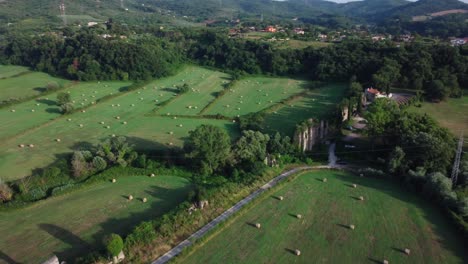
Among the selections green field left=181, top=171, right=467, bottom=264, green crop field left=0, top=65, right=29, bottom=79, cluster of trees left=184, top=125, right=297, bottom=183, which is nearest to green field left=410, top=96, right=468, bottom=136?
green field left=181, top=171, right=467, bottom=264

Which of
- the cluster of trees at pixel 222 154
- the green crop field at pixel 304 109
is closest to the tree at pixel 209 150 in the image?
the cluster of trees at pixel 222 154

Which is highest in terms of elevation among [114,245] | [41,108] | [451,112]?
[451,112]

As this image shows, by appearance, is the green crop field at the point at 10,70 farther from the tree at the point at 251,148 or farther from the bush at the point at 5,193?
the tree at the point at 251,148

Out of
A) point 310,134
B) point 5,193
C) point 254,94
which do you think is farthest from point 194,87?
point 5,193

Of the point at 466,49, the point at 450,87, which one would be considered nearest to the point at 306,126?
the point at 450,87

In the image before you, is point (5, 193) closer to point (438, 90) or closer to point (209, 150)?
point (209, 150)

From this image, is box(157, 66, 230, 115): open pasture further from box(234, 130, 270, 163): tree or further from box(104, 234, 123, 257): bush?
box(104, 234, 123, 257): bush

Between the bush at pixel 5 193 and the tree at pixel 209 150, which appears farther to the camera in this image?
the tree at pixel 209 150
